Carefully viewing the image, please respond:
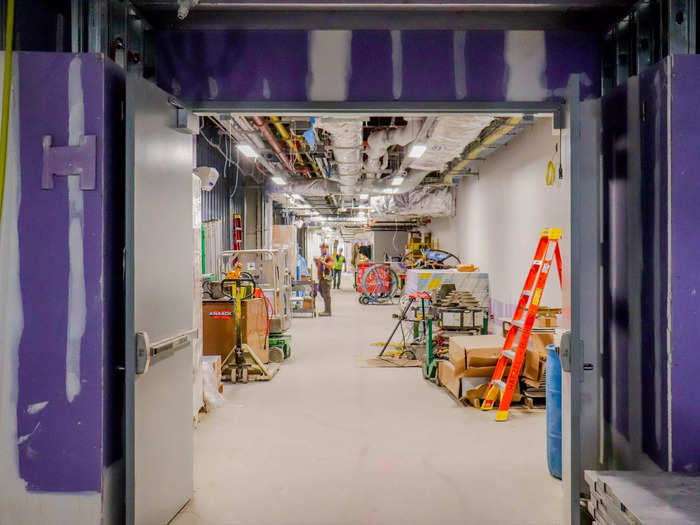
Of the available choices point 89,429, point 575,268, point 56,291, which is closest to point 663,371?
point 575,268

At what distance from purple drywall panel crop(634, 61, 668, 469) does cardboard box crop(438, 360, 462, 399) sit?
267 centimetres

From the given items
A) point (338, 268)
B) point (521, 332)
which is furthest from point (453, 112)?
Result: point (338, 268)

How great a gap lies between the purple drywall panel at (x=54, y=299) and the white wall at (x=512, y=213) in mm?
4281

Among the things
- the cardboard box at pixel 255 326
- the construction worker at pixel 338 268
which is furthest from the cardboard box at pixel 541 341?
the construction worker at pixel 338 268

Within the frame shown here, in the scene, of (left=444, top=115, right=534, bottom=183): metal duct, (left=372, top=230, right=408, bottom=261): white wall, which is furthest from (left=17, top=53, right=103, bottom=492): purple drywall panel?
(left=372, top=230, right=408, bottom=261): white wall

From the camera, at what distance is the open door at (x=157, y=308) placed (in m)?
2.14

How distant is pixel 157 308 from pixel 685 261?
228 centimetres

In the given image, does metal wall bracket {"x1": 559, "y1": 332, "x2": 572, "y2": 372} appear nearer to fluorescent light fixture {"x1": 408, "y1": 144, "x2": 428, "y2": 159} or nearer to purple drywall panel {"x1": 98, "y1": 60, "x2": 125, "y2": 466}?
purple drywall panel {"x1": 98, "y1": 60, "x2": 125, "y2": 466}

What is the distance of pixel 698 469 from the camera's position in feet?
7.11

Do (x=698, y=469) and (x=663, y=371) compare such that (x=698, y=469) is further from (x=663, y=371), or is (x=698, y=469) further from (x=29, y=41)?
(x=29, y=41)

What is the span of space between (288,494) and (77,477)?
1256mm

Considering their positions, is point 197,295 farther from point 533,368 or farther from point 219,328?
point 533,368

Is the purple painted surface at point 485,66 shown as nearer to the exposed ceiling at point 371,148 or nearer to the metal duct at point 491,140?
the exposed ceiling at point 371,148

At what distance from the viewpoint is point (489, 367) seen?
487 cm
